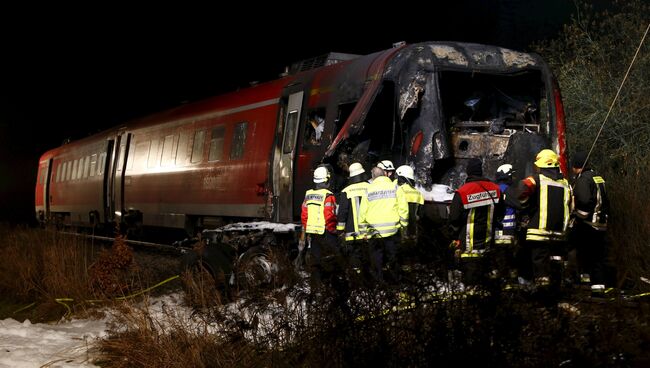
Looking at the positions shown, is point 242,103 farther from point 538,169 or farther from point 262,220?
point 538,169

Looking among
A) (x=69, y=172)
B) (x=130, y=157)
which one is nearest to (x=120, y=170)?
(x=130, y=157)

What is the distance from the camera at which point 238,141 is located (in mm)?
12594

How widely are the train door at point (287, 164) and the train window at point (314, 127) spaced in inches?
8.1

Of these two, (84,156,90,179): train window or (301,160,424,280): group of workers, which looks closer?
(301,160,424,280): group of workers

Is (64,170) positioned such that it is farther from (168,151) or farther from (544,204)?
(544,204)

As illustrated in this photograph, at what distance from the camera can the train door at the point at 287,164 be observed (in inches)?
424

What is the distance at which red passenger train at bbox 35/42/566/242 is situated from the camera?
9.08 m

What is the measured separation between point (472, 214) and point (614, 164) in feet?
24.9

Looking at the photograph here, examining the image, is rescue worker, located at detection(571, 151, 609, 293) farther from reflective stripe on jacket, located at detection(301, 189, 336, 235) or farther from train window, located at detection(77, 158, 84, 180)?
train window, located at detection(77, 158, 84, 180)

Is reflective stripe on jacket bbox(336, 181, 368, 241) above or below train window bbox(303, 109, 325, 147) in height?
below

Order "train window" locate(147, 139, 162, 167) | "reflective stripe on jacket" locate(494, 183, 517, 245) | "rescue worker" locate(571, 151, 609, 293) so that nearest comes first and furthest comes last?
"reflective stripe on jacket" locate(494, 183, 517, 245) < "rescue worker" locate(571, 151, 609, 293) < "train window" locate(147, 139, 162, 167)

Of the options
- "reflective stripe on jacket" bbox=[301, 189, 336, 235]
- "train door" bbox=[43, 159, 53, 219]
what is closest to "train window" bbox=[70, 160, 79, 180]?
"train door" bbox=[43, 159, 53, 219]

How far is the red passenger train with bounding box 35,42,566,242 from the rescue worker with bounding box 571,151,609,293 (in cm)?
69

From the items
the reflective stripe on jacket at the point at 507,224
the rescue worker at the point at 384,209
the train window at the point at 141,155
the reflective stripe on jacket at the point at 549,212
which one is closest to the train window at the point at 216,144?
the train window at the point at 141,155
